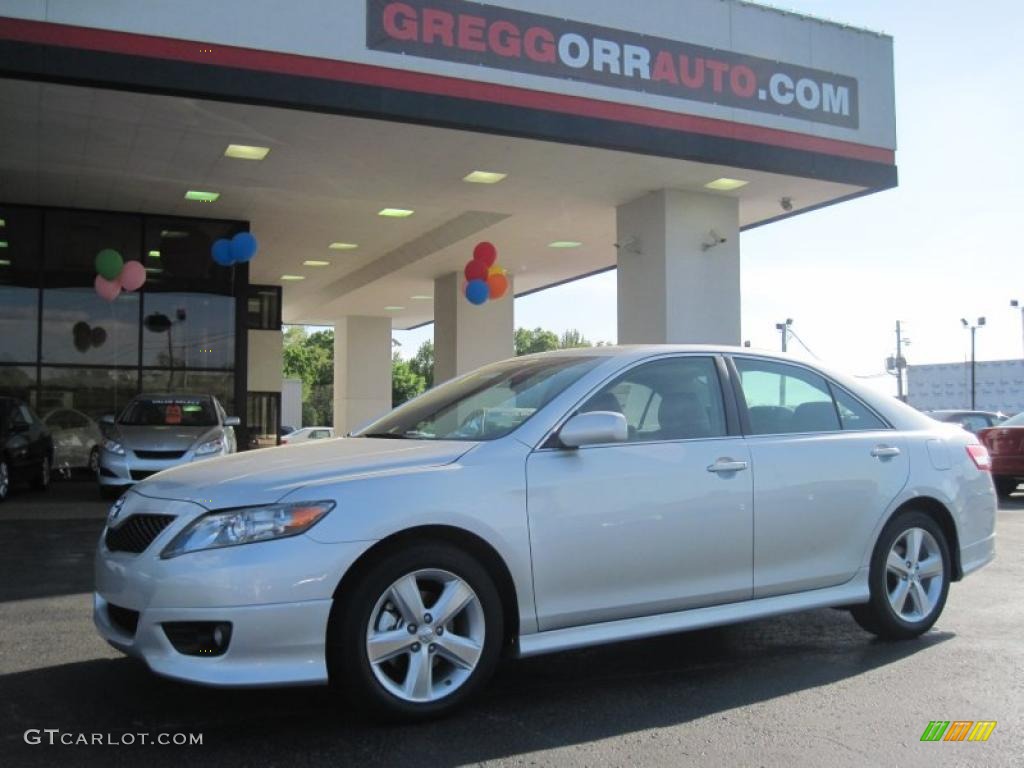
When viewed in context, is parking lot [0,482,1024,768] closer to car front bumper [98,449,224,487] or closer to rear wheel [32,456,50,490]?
car front bumper [98,449,224,487]

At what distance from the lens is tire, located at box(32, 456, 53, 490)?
13.8m

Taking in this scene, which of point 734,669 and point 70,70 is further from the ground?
point 70,70

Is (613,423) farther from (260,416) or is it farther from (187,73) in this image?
(260,416)

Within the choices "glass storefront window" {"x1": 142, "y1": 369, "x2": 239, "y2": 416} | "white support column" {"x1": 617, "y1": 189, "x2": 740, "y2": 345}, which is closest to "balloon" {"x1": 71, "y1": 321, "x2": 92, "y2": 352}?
"glass storefront window" {"x1": 142, "y1": 369, "x2": 239, "y2": 416}

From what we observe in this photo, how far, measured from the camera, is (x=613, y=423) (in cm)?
421

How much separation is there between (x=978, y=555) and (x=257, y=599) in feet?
14.0

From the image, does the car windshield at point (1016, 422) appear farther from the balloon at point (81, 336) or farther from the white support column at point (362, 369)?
the white support column at point (362, 369)

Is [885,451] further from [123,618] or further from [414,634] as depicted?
[123,618]

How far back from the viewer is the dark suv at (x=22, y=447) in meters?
12.4

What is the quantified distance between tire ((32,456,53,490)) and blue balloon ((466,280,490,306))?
7680 millimetres

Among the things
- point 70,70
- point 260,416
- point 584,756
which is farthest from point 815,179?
point 260,416

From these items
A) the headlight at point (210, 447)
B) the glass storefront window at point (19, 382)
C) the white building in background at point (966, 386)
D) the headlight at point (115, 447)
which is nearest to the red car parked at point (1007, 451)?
the headlight at point (210, 447)

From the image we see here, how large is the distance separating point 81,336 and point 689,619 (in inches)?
607

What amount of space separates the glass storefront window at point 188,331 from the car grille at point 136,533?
558 inches
